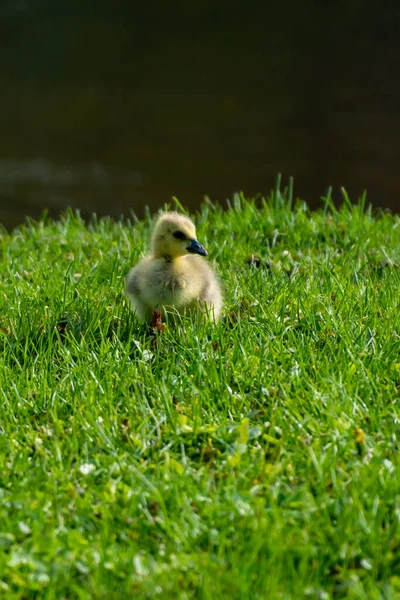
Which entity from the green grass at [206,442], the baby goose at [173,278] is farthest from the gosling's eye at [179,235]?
the green grass at [206,442]

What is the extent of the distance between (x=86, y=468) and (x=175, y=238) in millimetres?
1695

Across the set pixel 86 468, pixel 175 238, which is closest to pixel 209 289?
pixel 175 238

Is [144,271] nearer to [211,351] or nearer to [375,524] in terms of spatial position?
[211,351]

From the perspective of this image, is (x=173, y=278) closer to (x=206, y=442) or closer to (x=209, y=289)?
(x=209, y=289)

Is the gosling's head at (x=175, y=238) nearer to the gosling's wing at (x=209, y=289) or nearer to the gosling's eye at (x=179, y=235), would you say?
the gosling's eye at (x=179, y=235)

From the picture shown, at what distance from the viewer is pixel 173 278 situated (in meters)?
4.71

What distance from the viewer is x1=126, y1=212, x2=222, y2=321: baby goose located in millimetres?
4703

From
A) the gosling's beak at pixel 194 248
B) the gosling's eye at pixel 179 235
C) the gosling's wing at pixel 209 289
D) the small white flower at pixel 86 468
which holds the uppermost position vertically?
the gosling's eye at pixel 179 235

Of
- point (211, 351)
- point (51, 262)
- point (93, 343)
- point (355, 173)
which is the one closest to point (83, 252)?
point (51, 262)

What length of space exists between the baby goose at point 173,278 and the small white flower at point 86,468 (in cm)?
140

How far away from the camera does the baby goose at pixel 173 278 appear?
4703mm

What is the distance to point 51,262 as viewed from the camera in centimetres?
632

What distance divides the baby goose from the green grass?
14cm

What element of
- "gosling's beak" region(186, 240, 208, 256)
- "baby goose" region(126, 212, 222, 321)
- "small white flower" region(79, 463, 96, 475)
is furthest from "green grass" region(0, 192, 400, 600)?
"gosling's beak" region(186, 240, 208, 256)
